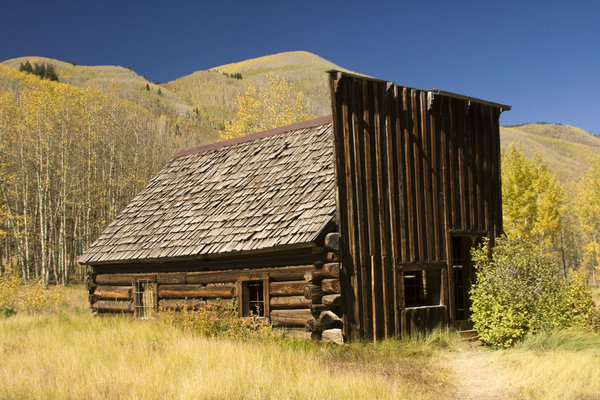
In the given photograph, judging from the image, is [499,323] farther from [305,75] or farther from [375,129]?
[305,75]

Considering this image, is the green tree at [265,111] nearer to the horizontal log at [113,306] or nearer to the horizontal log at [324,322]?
the horizontal log at [113,306]

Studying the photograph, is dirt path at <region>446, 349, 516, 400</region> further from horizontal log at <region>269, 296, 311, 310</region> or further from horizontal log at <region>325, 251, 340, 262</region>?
horizontal log at <region>269, 296, 311, 310</region>

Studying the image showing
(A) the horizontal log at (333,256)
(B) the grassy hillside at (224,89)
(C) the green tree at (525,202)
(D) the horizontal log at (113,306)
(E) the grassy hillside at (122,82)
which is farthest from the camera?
(B) the grassy hillside at (224,89)

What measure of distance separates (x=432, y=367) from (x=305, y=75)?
179m

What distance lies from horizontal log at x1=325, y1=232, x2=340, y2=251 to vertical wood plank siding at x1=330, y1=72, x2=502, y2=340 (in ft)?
0.80

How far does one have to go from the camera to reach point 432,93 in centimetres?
1348

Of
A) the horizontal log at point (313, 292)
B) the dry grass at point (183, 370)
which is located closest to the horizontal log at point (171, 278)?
the dry grass at point (183, 370)

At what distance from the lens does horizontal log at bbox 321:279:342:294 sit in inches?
443

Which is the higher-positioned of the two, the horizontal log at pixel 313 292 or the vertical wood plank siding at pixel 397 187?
the vertical wood plank siding at pixel 397 187

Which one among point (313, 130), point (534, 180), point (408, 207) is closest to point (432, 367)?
point (408, 207)

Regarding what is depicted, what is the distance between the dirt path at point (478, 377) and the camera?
8.19 metres

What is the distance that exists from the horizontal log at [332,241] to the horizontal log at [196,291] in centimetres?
309

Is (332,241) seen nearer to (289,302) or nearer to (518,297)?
(289,302)

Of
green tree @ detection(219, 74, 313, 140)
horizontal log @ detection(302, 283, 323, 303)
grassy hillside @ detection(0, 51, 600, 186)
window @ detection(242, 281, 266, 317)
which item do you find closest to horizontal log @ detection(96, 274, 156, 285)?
window @ detection(242, 281, 266, 317)
